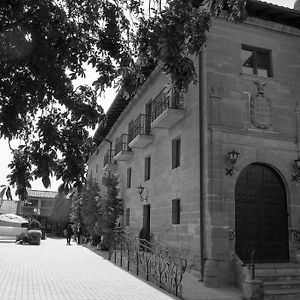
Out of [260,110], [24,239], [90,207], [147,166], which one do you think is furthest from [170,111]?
[24,239]

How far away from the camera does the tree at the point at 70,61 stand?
447 centimetres

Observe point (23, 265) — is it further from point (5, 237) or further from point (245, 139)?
point (5, 237)

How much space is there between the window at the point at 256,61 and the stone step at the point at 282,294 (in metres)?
6.75

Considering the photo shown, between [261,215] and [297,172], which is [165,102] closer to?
[297,172]

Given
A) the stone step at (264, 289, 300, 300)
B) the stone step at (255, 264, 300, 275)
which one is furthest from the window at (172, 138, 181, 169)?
the stone step at (264, 289, 300, 300)

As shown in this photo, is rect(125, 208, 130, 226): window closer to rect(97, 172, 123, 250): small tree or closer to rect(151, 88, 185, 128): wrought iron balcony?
rect(97, 172, 123, 250): small tree

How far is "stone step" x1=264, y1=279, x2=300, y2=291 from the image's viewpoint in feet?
33.7

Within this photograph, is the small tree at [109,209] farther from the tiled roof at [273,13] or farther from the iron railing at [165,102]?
the tiled roof at [273,13]

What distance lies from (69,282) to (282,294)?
5.67 meters

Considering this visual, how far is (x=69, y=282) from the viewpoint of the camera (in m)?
11.1

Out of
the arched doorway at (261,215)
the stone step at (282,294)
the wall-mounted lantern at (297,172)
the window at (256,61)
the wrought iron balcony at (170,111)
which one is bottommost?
the stone step at (282,294)

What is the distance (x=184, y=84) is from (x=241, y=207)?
24.4 feet

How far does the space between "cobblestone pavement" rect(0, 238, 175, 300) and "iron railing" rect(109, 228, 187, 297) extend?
1.07 feet

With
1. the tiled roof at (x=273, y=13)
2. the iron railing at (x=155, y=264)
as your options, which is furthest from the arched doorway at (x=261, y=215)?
the tiled roof at (x=273, y=13)
